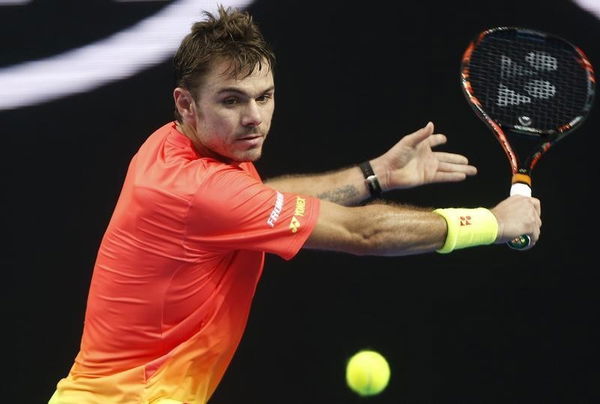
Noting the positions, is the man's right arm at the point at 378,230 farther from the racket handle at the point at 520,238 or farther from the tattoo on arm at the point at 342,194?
the tattoo on arm at the point at 342,194

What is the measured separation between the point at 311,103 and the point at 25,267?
120 cm

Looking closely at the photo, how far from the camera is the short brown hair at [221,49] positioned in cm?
277

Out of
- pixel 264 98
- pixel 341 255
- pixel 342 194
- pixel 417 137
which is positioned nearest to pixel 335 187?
pixel 342 194

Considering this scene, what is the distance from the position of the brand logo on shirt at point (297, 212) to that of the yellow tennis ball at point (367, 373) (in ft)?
4.20

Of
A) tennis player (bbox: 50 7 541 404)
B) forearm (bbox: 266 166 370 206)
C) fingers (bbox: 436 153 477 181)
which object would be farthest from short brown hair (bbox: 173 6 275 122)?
fingers (bbox: 436 153 477 181)

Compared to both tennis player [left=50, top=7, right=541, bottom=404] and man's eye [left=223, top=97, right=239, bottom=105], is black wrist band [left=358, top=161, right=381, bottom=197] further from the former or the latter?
man's eye [left=223, top=97, right=239, bottom=105]

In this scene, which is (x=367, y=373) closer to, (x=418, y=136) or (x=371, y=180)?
(x=371, y=180)

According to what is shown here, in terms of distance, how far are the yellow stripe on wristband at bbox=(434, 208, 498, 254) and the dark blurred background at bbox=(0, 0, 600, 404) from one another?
1149 millimetres

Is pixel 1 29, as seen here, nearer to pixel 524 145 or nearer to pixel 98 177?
pixel 98 177

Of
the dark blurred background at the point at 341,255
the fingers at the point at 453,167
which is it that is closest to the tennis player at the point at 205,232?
the fingers at the point at 453,167

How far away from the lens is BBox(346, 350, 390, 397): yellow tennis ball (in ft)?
12.6

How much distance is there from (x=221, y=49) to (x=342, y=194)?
0.70m

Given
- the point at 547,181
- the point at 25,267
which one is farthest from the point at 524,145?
the point at 25,267

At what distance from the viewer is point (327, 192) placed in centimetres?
327
